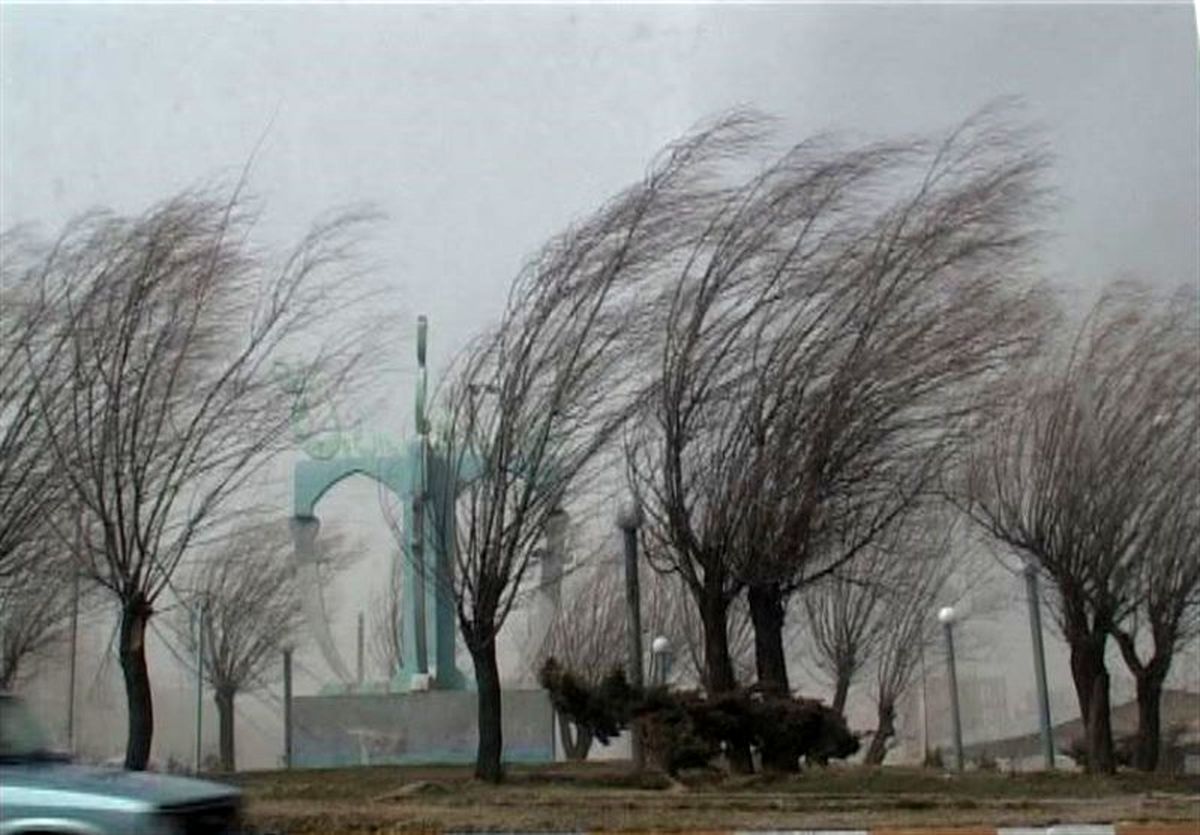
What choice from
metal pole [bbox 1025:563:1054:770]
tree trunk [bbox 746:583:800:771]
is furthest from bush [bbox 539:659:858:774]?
metal pole [bbox 1025:563:1054:770]

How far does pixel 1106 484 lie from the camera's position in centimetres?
1171

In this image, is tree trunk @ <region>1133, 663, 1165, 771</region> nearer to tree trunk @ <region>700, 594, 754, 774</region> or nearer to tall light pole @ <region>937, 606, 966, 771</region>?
tall light pole @ <region>937, 606, 966, 771</region>

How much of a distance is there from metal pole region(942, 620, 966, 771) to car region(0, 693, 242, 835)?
4.91 metres

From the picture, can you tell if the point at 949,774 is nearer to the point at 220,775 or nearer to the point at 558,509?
the point at 558,509

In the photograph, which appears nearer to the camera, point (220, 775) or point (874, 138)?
point (220, 775)

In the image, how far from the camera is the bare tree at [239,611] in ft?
36.4

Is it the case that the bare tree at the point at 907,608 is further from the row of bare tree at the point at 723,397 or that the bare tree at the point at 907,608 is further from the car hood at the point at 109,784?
the car hood at the point at 109,784

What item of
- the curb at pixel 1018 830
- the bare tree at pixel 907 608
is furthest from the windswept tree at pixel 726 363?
the curb at pixel 1018 830

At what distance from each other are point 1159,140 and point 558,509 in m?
5.06

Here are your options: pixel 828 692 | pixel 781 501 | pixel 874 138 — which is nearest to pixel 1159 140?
pixel 874 138

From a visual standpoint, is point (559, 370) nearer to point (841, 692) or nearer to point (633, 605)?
point (633, 605)

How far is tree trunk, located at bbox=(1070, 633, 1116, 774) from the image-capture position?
11289mm

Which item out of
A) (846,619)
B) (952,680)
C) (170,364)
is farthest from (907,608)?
(170,364)

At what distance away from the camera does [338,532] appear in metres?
11.2
